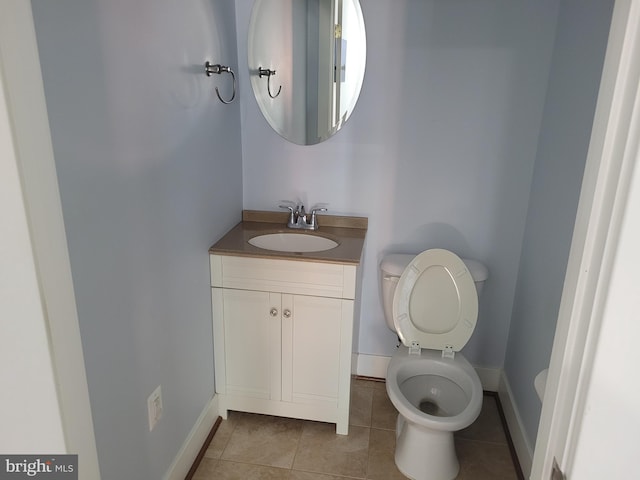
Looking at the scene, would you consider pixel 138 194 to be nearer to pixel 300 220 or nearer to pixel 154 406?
pixel 154 406

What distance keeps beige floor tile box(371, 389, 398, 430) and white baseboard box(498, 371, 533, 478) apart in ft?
1.72

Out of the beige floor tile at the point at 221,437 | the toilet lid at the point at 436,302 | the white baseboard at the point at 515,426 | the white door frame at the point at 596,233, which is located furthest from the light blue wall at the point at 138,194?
the white baseboard at the point at 515,426

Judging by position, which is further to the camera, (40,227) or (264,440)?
(264,440)

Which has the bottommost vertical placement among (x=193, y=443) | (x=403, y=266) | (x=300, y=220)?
(x=193, y=443)

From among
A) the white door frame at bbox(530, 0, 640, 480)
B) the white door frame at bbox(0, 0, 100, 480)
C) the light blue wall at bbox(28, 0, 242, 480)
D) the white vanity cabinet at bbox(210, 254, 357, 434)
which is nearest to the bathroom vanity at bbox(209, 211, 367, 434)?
the white vanity cabinet at bbox(210, 254, 357, 434)

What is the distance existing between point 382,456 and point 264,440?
0.52 m

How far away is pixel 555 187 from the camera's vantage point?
1.76 m

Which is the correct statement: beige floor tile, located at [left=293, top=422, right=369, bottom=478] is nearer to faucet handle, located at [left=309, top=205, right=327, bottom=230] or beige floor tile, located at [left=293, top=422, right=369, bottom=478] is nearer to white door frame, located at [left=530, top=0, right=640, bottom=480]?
faucet handle, located at [left=309, top=205, right=327, bottom=230]

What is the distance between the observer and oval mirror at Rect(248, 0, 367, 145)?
2.08 metres

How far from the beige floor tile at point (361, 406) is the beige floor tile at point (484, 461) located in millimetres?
431

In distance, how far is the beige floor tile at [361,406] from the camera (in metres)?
2.16

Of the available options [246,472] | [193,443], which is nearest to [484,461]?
[246,472]

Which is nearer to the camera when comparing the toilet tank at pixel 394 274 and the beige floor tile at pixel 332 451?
the beige floor tile at pixel 332 451

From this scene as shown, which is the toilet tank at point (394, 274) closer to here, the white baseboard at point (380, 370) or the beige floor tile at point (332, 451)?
the white baseboard at point (380, 370)
